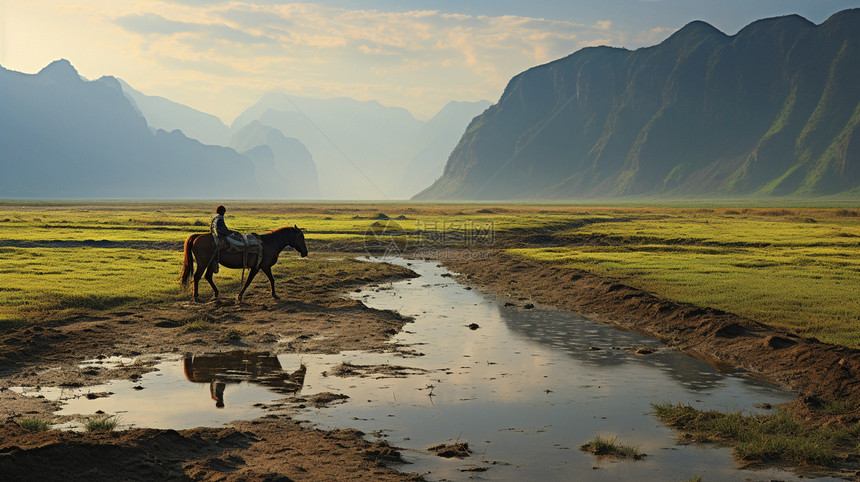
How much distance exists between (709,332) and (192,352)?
51.0 feet

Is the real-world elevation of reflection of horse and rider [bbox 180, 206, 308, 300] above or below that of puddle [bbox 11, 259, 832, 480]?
above

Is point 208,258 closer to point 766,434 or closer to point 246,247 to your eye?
point 246,247

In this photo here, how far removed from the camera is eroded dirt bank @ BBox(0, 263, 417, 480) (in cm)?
944

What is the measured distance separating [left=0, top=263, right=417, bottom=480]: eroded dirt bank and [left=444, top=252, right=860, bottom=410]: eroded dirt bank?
8661mm

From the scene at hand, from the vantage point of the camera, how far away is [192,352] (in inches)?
731

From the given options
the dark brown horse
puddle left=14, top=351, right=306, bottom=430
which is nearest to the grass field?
the dark brown horse

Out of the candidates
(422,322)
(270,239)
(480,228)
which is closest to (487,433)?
(422,322)

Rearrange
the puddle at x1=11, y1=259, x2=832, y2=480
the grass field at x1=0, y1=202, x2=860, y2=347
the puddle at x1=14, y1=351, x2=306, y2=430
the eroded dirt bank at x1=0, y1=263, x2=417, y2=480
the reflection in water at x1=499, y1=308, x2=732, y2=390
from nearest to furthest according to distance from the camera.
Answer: the eroded dirt bank at x1=0, y1=263, x2=417, y2=480 < the puddle at x1=11, y1=259, x2=832, y2=480 < the puddle at x1=14, y1=351, x2=306, y2=430 < the reflection in water at x1=499, y1=308, x2=732, y2=390 < the grass field at x1=0, y1=202, x2=860, y2=347

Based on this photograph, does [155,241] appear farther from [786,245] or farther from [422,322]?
[786,245]

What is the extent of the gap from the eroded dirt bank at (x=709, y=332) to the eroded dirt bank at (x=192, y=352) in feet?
28.4

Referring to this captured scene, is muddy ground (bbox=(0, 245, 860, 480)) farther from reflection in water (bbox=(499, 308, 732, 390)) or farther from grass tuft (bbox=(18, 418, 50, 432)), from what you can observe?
reflection in water (bbox=(499, 308, 732, 390))

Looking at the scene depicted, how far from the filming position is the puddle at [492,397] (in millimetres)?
10883

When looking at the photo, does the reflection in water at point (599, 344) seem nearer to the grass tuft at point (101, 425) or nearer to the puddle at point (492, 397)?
the puddle at point (492, 397)

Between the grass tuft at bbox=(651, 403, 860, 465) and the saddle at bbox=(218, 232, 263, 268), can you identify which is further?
the saddle at bbox=(218, 232, 263, 268)
